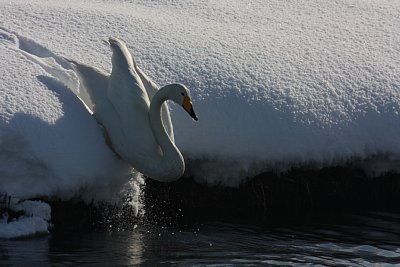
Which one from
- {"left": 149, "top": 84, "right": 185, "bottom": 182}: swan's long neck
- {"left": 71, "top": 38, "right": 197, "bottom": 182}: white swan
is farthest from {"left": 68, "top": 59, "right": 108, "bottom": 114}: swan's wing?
{"left": 149, "top": 84, "right": 185, "bottom": 182}: swan's long neck

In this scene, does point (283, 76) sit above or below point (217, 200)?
above

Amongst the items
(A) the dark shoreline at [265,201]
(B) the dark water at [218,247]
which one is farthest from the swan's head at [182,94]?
(B) the dark water at [218,247]

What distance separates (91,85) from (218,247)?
1.93 m

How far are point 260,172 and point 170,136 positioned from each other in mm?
1018

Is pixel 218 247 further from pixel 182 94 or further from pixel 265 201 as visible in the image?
pixel 182 94

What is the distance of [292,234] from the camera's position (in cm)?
880

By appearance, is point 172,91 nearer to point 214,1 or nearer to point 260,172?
point 260,172

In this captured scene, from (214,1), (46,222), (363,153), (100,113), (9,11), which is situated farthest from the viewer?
(214,1)

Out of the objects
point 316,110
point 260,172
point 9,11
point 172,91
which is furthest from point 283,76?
point 9,11

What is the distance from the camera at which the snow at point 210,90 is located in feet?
28.1

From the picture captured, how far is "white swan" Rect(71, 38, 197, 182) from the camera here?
337 inches

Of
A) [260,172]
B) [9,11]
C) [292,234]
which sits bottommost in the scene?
[292,234]

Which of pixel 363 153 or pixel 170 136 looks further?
pixel 363 153

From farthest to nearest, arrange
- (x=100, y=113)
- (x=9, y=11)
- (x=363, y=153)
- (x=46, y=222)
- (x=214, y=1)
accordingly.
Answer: (x=214, y=1) < (x=9, y=11) < (x=363, y=153) < (x=100, y=113) < (x=46, y=222)
